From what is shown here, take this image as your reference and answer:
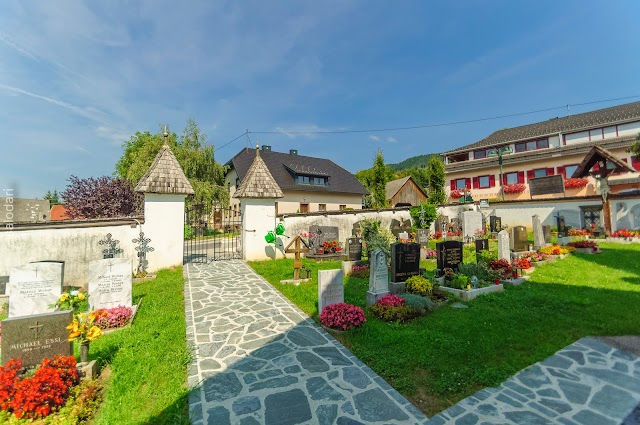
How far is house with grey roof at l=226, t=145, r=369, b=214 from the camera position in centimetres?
3086

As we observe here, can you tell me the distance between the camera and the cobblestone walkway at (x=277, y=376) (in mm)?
3525

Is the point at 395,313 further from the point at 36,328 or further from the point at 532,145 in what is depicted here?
the point at 532,145

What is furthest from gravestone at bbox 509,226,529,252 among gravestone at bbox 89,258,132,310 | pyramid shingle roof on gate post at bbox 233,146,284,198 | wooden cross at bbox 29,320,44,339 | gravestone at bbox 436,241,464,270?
wooden cross at bbox 29,320,44,339

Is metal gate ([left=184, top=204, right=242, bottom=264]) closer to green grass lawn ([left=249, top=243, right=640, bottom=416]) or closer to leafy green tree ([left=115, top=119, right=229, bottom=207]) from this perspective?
leafy green tree ([left=115, top=119, right=229, bottom=207])

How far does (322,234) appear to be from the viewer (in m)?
16.5

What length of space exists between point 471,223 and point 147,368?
2053cm

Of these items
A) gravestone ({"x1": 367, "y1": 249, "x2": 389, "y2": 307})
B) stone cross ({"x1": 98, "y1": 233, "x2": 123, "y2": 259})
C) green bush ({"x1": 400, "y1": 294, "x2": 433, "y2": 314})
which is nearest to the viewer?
green bush ({"x1": 400, "y1": 294, "x2": 433, "y2": 314})

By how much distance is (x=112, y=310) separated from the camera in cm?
664

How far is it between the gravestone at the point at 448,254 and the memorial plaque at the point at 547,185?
60.8 feet

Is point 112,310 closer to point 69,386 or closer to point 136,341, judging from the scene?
point 136,341

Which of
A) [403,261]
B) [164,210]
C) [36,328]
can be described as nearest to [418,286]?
[403,261]

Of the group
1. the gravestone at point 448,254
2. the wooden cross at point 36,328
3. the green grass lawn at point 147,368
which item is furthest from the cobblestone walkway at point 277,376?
the gravestone at point 448,254

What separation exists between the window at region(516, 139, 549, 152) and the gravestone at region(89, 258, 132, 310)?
36.2 metres

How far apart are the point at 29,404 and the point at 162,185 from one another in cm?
939
